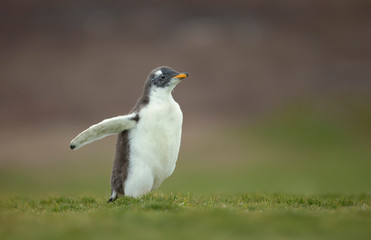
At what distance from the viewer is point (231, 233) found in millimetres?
7320

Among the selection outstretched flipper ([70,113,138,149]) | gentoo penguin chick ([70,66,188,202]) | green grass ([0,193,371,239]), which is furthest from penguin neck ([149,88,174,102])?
green grass ([0,193,371,239])

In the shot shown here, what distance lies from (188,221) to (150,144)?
2844mm

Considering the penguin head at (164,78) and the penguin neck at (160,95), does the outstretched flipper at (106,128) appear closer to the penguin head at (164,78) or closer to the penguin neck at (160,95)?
the penguin neck at (160,95)

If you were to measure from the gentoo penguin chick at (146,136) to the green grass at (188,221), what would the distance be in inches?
24.8

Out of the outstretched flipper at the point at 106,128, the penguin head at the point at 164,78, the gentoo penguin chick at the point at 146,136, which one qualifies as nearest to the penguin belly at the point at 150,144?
the gentoo penguin chick at the point at 146,136

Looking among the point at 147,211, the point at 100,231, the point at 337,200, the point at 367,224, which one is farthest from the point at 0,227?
the point at 337,200

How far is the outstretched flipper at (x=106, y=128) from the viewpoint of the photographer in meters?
10.3

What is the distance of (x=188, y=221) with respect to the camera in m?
7.84

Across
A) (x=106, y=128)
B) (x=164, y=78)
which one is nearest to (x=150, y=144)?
(x=106, y=128)

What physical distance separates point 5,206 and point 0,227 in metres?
3.60

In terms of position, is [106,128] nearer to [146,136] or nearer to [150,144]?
[146,136]

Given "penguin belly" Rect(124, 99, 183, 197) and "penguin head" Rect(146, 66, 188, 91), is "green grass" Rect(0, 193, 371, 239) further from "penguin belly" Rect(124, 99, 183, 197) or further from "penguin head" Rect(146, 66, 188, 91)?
"penguin head" Rect(146, 66, 188, 91)

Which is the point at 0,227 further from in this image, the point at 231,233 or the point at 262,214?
the point at 262,214

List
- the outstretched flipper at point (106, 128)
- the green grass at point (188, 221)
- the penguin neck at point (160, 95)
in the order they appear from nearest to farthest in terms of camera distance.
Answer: the green grass at point (188, 221), the outstretched flipper at point (106, 128), the penguin neck at point (160, 95)
